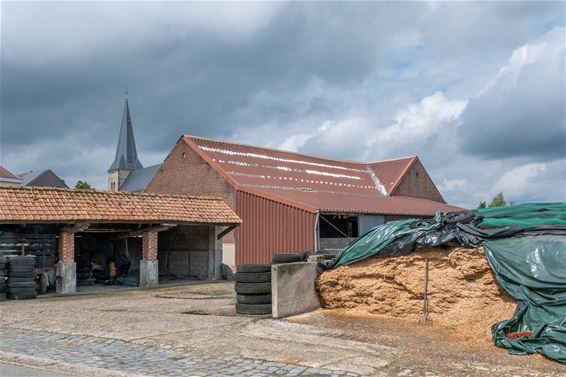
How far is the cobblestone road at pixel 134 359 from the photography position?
7660 mm

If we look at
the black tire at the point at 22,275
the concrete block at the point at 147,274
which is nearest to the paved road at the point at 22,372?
the black tire at the point at 22,275

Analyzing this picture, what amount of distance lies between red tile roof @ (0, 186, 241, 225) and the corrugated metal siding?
1.08m

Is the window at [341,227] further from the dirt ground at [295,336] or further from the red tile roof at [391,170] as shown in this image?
the dirt ground at [295,336]

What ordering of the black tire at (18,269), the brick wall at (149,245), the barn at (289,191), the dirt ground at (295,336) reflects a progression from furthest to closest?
1. the barn at (289,191)
2. the brick wall at (149,245)
3. the black tire at (18,269)
4. the dirt ground at (295,336)

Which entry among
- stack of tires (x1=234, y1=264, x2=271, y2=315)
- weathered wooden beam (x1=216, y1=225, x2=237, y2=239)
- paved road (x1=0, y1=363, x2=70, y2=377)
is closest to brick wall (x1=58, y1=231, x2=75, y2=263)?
weathered wooden beam (x1=216, y1=225, x2=237, y2=239)

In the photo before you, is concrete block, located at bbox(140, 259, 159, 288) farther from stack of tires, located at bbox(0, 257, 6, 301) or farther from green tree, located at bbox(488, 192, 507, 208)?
green tree, located at bbox(488, 192, 507, 208)

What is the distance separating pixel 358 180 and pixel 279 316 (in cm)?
2656

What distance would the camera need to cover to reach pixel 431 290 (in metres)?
11.5

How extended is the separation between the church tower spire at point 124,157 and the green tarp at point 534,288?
79.8 m

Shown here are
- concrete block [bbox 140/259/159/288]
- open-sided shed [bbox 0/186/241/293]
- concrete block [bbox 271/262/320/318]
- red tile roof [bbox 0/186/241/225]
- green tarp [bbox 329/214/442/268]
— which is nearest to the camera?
green tarp [bbox 329/214/442/268]

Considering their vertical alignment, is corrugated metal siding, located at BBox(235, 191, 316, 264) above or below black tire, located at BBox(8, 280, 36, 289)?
above

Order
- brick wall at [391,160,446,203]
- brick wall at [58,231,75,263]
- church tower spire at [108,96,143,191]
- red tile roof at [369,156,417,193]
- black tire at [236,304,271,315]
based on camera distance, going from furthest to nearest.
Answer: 1. church tower spire at [108,96,143,191]
2. brick wall at [391,160,446,203]
3. red tile roof at [369,156,417,193]
4. brick wall at [58,231,75,263]
5. black tire at [236,304,271,315]

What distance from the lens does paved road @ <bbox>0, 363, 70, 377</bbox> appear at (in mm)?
7504

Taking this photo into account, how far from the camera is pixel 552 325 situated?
9000 millimetres
